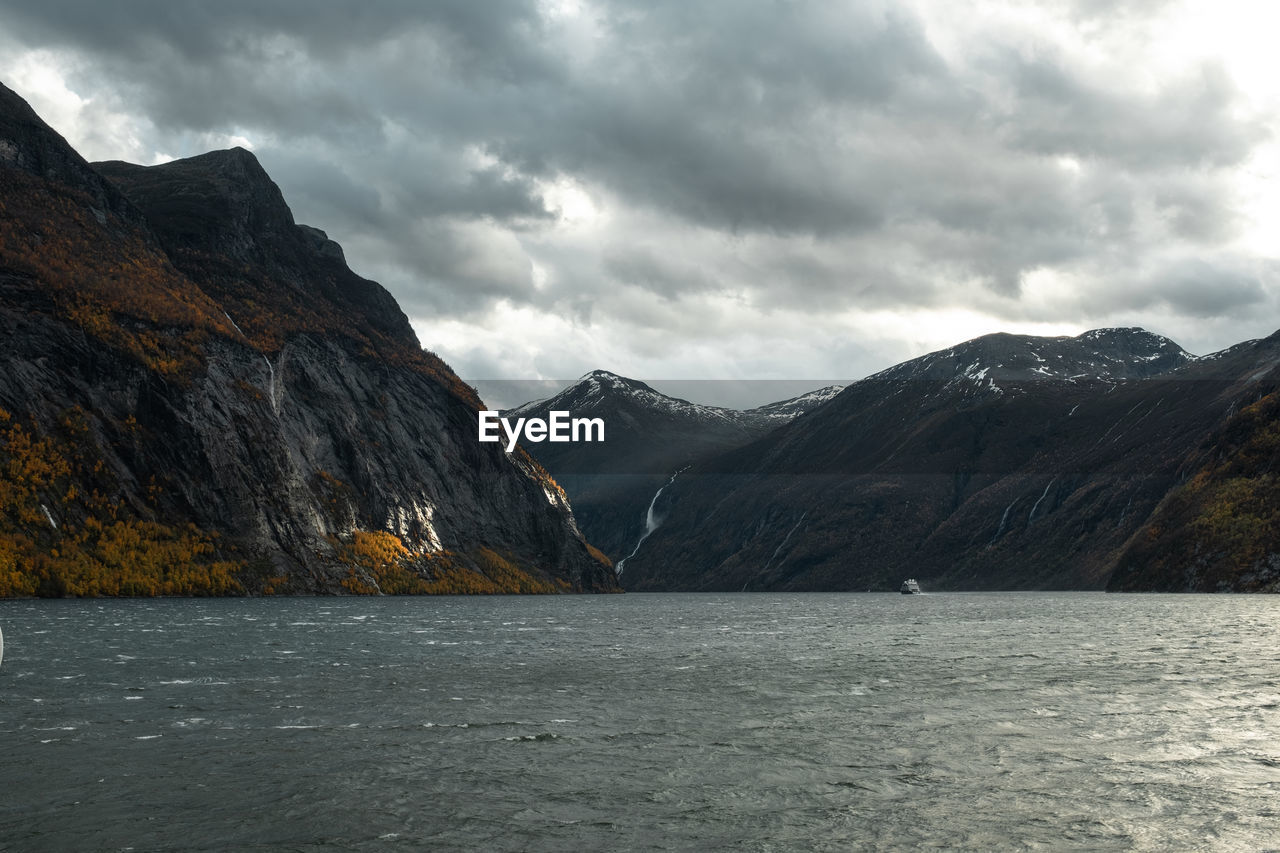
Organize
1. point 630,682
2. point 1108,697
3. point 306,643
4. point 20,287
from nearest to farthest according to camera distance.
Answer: point 1108,697 < point 630,682 < point 306,643 < point 20,287

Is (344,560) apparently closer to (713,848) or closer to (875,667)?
(875,667)

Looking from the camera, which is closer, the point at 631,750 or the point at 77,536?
the point at 631,750

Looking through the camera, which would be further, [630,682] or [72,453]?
[72,453]

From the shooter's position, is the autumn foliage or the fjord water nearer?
the fjord water

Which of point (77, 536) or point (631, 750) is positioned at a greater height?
point (77, 536)

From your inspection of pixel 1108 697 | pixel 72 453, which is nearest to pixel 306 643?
pixel 1108 697

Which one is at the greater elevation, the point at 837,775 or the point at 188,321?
the point at 188,321

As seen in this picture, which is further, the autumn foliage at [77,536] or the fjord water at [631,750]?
the autumn foliage at [77,536]

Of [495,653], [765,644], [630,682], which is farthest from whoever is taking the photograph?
[765,644]
